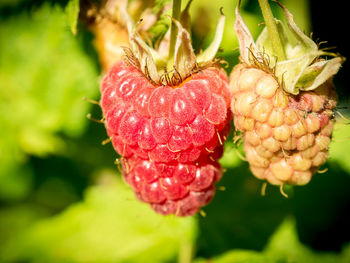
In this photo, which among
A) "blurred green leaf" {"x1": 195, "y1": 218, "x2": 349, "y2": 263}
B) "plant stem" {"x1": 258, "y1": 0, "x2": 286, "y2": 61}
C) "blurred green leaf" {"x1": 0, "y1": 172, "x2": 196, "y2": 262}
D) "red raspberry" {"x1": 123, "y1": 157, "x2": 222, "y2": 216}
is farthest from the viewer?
"blurred green leaf" {"x1": 0, "y1": 172, "x2": 196, "y2": 262}

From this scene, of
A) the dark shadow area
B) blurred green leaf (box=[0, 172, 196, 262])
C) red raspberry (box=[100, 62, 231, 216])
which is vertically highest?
red raspberry (box=[100, 62, 231, 216])

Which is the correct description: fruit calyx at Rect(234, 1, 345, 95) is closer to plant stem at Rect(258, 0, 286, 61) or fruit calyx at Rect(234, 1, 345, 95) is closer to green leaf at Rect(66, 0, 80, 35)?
plant stem at Rect(258, 0, 286, 61)

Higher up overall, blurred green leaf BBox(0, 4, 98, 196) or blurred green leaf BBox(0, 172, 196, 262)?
blurred green leaf BBox(0, 4, 98, 196)

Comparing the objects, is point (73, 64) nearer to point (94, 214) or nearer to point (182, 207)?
point (94, 214)

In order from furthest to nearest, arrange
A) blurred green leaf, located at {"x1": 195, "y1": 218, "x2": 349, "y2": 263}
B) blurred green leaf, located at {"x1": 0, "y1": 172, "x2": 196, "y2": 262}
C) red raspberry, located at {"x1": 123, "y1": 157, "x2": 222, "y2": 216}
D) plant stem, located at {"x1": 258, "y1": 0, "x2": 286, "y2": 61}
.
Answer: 1. blurred green leaf, located at {"x1": 0, "y1": 172, "x2": 196, "y2": 262}
2. blurred green leaf, located at {"x1": 195, "y1": 218, "x2": 349, "y2": 263}
3. red raspberry, located at {"x1": 123, "y1": 157, "x2": 222, "y2": 216}
4. plant stem, located at {"x1": 258, "y1": 0, "x2": 286, "y2": 61}

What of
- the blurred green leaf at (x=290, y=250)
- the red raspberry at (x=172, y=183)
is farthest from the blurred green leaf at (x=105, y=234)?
the red raspberry at (x=172, y=183)

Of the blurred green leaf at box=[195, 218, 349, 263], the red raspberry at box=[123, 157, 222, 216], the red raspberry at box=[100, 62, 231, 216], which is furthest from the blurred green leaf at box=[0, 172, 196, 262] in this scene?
the red raspberry at box=[100, 62, 231, 216]

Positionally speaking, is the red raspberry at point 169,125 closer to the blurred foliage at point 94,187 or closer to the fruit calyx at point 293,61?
the fruit calyx at point 293,61

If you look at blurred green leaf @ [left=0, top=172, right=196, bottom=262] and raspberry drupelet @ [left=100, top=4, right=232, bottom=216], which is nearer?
raspberry drupelet @ [left=100, top=4, right=232, bottom=216]
